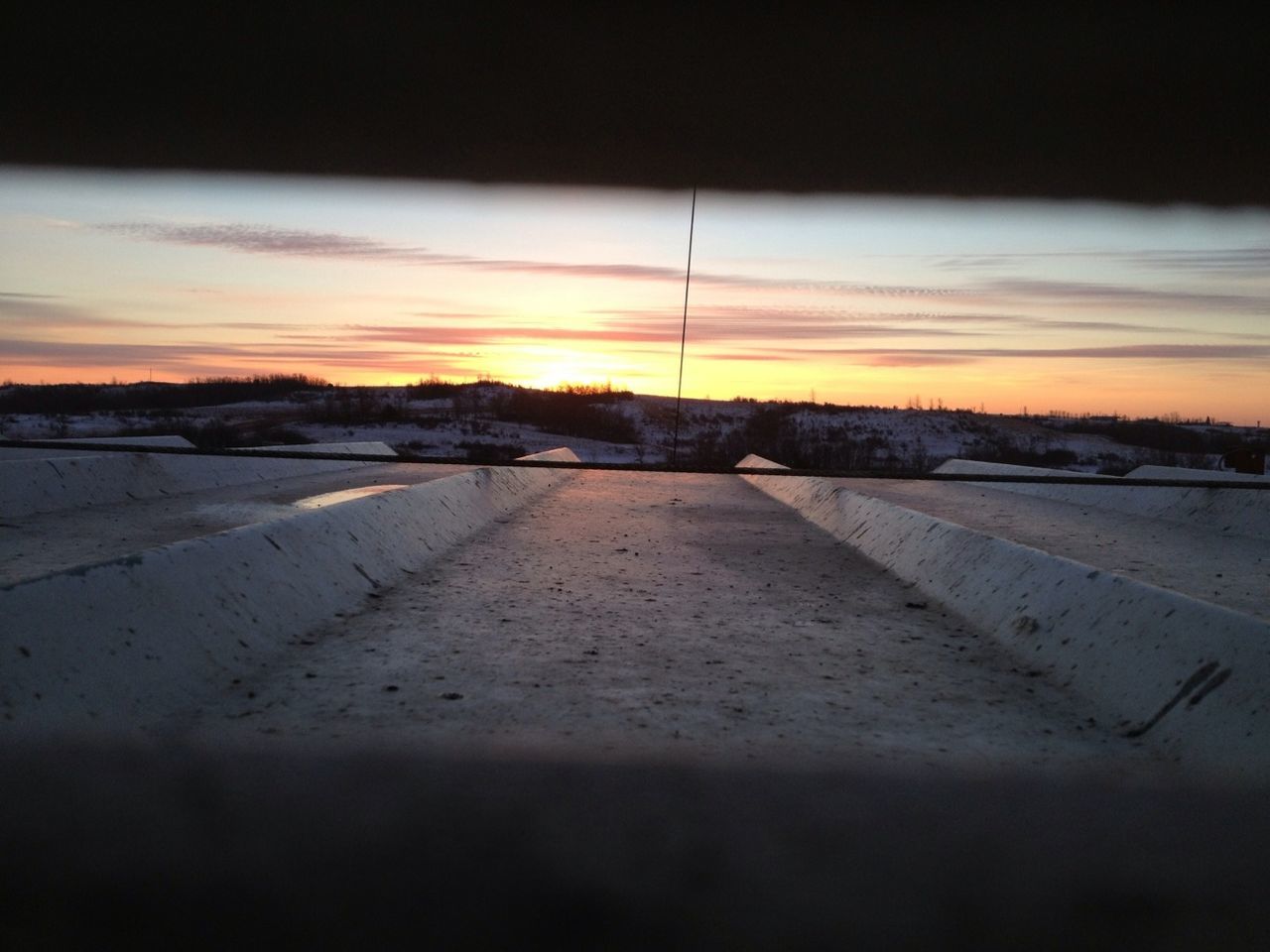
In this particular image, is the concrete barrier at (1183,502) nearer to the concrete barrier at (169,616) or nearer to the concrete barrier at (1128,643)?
the concrete barrier at (1128,643)

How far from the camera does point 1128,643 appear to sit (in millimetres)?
2703

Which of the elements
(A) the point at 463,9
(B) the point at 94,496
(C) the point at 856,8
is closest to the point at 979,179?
(C) the point at 856,8

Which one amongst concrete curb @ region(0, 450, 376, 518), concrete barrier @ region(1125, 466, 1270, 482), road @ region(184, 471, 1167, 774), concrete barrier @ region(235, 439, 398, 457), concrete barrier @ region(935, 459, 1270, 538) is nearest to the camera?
road @ region(184, 471, 1167, 774)

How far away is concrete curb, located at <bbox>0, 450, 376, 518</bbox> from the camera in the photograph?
6109 mm

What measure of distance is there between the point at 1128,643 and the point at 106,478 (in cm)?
715

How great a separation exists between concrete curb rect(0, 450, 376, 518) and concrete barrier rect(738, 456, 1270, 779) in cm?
499

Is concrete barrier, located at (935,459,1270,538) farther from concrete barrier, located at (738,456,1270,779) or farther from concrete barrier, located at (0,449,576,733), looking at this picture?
concrete barrier, located at (0,449,576,733)

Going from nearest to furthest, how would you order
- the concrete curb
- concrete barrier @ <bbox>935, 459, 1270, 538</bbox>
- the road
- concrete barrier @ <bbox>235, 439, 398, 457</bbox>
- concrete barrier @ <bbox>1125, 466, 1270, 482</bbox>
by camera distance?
the road, the concrete curb, concrete barrier @ <bbox>935, 459, 1270, 538</bbox>, concrete barrier @ <bbox>1125, 466, 1270, 482</bbox>, concrete barrier @ <bbox>235, 439, 398, 457</bbox>

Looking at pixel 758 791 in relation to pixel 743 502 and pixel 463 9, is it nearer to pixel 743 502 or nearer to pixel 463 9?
pixel 463 9

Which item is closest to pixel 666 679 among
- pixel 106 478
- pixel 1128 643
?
pixel 1128 643

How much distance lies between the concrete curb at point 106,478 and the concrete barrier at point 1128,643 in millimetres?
4995

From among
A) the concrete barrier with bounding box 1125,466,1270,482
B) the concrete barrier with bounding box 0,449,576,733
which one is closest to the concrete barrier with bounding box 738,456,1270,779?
the concrete barrier with bounding box 0,449,576,733

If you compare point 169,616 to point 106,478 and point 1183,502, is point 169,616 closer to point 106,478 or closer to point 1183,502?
point 106,478

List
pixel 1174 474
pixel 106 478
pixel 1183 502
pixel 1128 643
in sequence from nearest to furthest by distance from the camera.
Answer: pixel 1128 643
pixel 106 478
pixel 1183 502
pixel 1174 474
